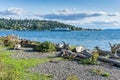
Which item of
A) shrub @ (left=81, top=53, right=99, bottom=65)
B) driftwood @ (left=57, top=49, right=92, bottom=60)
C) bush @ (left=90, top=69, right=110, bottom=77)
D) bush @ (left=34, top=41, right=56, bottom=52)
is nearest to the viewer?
bush @ (left=90, top=69, right=110, bottom=77)

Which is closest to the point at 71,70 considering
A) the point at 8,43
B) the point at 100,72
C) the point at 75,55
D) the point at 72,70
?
the point at 72,70

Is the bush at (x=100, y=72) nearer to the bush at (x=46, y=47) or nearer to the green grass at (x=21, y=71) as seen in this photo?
the green grass at (x=21, y=71)

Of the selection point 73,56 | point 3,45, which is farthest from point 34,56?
point 3,45

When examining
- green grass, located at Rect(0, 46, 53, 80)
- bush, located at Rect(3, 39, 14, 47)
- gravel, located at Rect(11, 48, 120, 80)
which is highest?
green grass, located at Rect(0, 46, 53, 80)

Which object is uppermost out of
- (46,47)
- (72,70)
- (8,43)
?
(46,47)

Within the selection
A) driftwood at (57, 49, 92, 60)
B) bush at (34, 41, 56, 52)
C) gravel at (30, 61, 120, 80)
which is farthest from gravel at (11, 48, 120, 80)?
bush at (34, 41, 56, 52)

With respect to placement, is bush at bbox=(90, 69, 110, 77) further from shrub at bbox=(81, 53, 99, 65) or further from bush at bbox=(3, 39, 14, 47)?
bush at bbox=(3, 39, 14, 47)

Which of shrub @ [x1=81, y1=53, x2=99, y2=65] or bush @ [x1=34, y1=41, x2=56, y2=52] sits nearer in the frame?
shrub @ [x1=81, y1=53, x2=99, y2=65]

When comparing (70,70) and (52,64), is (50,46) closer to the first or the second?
(52,64)

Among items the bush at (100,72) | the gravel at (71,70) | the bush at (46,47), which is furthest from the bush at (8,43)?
the bush at (100,72)

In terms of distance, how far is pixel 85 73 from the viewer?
71.4 ft

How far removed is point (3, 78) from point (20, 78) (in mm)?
2983

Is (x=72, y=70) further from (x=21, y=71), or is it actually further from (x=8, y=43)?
(x=8, y=43)

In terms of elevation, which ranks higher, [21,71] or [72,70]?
[21,71]
